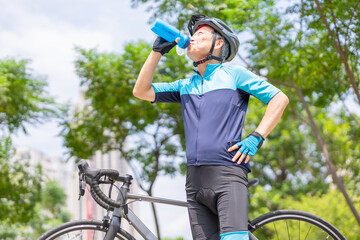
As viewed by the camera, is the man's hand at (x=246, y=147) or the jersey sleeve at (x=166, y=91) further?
the jersey sleeve at (x=166, y=91)

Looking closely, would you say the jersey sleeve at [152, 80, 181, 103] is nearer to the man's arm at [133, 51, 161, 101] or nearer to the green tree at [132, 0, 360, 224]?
the man's arm at [133, 51, 161, 101]

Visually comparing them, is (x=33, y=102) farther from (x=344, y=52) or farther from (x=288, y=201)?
(x=288, y=201)

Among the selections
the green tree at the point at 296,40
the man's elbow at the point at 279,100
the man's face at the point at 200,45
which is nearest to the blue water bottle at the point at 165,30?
the man's face at the point at 200,45

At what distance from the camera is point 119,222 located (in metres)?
2.71

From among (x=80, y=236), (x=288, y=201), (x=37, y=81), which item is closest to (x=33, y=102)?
(x=37, y=81)

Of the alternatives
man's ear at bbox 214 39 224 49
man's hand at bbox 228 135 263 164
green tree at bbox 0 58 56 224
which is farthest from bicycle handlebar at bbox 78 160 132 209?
green tree at bbox 0 58 56 224

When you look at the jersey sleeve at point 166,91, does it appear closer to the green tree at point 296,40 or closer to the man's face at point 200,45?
the man's face at point 200,45

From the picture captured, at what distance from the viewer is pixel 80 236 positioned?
2703 mm

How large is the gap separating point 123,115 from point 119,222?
29.2 ft

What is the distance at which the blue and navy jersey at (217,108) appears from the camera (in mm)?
2578

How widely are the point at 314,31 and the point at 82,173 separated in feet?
18.7

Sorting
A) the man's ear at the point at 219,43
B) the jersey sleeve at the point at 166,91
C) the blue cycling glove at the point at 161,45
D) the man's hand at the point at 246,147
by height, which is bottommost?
the man's hand at the point at 246,147

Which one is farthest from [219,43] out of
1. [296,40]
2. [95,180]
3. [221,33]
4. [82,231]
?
[296,40]

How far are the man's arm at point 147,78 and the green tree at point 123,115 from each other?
7.36 metres
